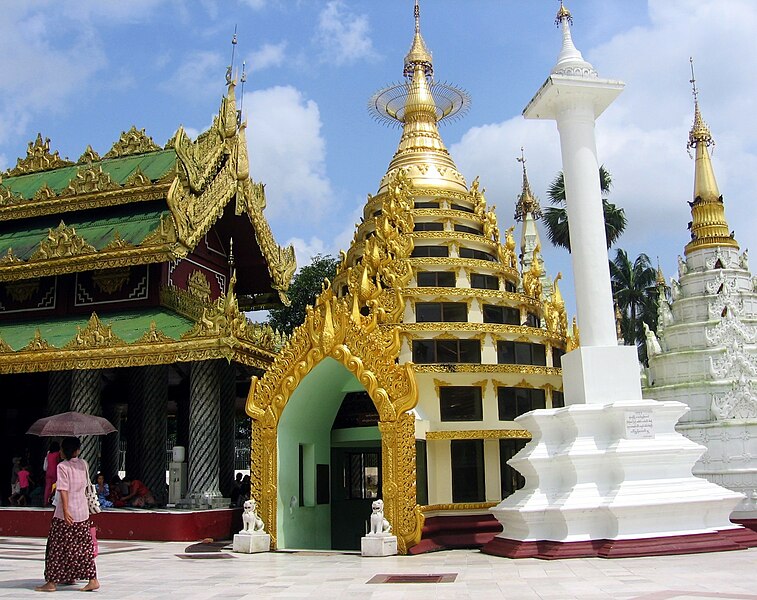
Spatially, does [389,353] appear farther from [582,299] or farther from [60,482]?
[60,482]

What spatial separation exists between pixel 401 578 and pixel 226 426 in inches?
396

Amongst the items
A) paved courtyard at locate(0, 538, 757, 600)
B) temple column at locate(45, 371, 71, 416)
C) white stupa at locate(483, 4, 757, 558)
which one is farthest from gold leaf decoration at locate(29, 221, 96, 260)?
white stupa at locate(483, 4, 757, 558)

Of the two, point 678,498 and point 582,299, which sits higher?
point 582,299

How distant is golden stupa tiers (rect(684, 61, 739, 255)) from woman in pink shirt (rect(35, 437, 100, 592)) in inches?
883

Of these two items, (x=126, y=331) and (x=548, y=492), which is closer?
(x=548, y=492)

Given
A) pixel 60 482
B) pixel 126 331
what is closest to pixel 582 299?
pixel 60 482

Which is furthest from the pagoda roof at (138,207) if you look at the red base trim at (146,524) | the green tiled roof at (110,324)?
the red base trim at (146,524)

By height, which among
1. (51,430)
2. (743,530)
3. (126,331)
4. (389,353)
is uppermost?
(126,331)

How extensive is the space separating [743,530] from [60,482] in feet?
31.2

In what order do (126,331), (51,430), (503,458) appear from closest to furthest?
(51,430)
(503,458)
(126,331)

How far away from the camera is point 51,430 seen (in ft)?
46.4

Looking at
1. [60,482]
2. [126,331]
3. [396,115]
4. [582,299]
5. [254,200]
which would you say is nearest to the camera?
[60,482]

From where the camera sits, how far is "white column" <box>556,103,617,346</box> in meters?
12.8

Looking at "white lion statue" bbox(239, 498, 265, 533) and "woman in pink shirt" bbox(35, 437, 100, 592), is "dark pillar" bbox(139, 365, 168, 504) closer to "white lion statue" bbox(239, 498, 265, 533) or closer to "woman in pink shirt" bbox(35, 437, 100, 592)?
"white lion statue" bbox(239, 498, 265, 533)
